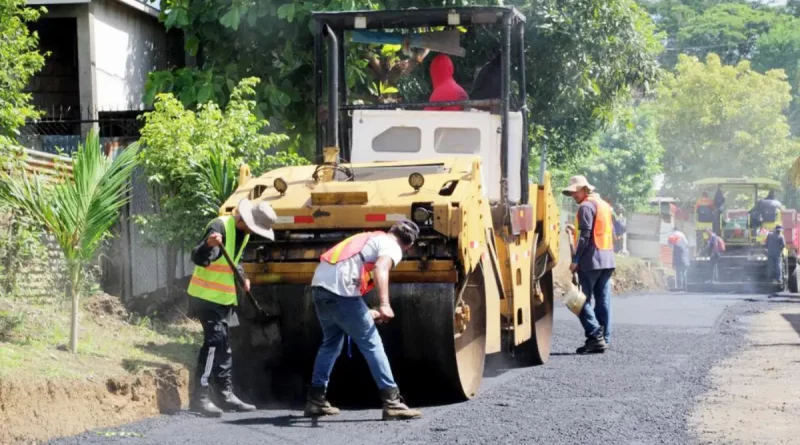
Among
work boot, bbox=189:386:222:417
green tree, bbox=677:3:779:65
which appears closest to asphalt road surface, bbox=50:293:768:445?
work boot, bbox=189:386:222:417

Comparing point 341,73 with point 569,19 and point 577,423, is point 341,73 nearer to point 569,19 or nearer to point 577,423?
point 577,423

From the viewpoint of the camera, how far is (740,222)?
3050 centimetres

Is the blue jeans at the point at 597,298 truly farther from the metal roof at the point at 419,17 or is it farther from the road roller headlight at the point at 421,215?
the road roller headlight at the point at 421,215

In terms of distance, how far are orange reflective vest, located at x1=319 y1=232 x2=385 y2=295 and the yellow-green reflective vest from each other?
79 centimetres

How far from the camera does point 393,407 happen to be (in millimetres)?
8805

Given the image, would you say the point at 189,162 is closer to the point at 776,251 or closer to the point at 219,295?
the point at 219,295

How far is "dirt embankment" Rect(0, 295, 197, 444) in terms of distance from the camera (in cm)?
814

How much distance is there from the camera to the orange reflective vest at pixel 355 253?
8.76 meters

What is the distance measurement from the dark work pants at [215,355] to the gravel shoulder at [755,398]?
3216 millimetres

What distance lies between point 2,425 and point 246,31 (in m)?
8.70

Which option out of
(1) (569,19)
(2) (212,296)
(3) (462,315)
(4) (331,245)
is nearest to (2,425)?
(2) (212,296)

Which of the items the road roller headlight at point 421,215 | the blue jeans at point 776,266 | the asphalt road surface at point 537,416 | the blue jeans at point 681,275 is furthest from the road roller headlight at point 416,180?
the blue jeans at point 681,275

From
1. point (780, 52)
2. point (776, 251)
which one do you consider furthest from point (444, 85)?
point (780, 52)

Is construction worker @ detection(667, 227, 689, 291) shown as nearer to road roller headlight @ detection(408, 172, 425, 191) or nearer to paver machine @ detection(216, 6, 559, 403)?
paver machine @ detection(216, 6, 559, 403)
